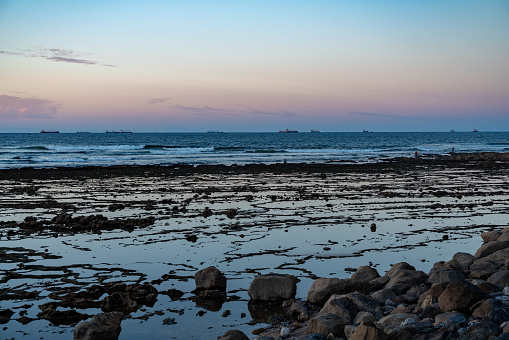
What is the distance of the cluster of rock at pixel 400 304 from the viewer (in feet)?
21.7

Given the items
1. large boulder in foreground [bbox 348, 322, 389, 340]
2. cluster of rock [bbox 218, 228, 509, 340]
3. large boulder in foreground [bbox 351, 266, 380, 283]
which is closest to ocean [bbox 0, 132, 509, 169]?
large boulder in foreground [bbox 351, 266, 380, 283]

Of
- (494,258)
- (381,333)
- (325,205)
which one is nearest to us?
(381,333)

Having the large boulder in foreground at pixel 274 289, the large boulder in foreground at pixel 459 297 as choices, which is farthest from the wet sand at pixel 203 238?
the large boulder in foreground at pixel 459 297

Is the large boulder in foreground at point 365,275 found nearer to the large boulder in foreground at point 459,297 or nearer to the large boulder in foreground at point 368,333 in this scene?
the large boulder in foreground at point 459,297

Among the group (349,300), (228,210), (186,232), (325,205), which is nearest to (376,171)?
(325,205)

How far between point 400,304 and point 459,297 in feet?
3.95

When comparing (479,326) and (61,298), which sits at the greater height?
(479,326)

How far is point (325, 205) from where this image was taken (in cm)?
2022

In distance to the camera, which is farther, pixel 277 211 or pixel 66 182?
pixel 66 182

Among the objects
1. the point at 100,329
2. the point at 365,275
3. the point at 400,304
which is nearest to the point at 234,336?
the point at 100,329

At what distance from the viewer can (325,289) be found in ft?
29.5

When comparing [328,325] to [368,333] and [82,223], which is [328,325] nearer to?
[368,333]

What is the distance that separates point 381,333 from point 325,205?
1401 cm

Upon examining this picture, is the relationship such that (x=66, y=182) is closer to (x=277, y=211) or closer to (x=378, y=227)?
(x=277, y=211)
